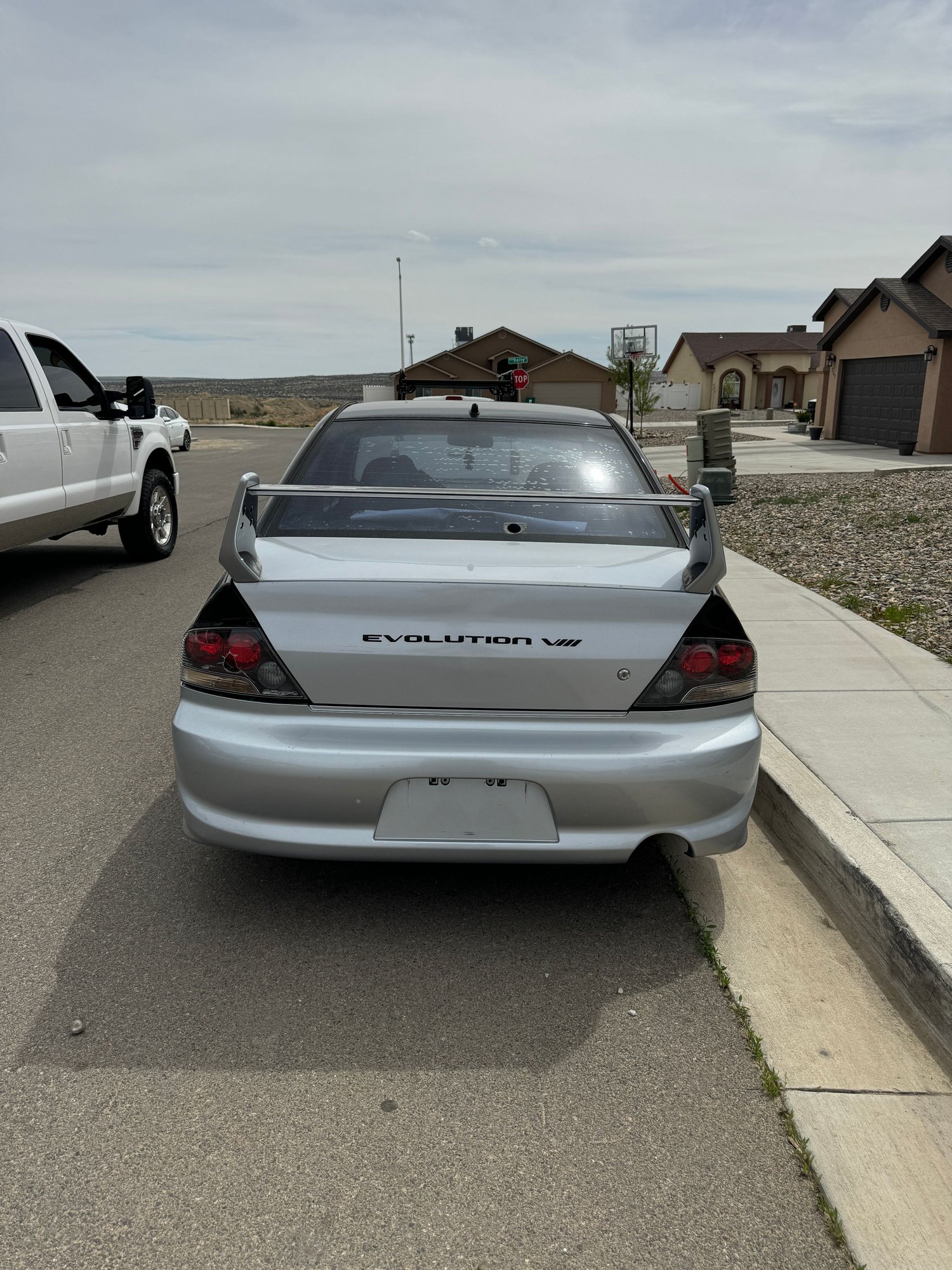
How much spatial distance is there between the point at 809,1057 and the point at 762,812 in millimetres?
1569

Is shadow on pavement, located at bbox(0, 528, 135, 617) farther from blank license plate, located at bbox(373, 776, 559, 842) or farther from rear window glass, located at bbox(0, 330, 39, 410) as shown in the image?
blank license plate, located at bbox(373, 776, 559, 842)

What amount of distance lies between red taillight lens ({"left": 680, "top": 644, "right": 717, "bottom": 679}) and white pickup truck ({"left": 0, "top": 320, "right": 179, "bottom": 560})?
577 cm

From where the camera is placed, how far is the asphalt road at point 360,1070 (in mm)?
2119

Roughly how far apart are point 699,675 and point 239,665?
1364 millimetres

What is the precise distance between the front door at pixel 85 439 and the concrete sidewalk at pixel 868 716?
530cm

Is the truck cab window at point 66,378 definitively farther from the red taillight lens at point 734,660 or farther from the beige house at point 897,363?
the beige house at point 897,363

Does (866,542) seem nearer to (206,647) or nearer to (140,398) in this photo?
(140,398)

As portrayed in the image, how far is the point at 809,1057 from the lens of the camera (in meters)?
2.71

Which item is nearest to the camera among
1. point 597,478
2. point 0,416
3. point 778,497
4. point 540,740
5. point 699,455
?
point 540,740

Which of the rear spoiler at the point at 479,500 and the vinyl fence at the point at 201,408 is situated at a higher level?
the rear spoiler at the point at 479,500

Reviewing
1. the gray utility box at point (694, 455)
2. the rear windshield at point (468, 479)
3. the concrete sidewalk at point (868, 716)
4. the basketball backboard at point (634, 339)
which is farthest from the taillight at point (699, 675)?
the basketball backboard at point (634, 339)

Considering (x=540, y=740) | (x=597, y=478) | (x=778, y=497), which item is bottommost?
(x=778, y=497)

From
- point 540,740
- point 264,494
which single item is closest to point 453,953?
point 540,740

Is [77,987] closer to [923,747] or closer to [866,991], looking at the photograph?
[866,991]
